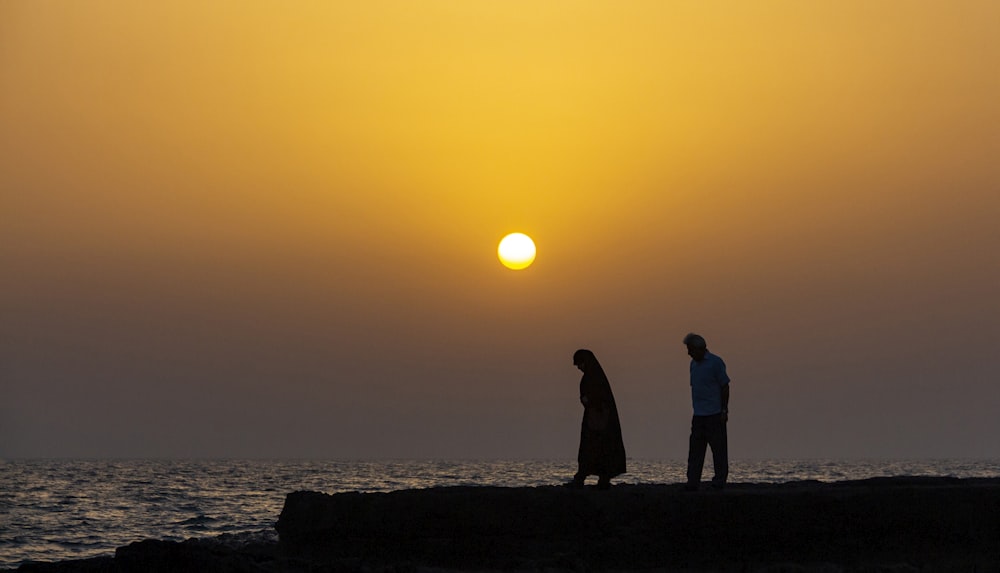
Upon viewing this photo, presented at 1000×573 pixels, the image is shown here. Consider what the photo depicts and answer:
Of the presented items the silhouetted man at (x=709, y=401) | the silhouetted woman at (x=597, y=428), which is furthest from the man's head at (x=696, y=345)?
the silhouetted woman at (x=597, y=428)

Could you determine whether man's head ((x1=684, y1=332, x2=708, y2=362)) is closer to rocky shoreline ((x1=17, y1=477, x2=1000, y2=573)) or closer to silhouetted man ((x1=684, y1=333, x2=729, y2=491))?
silhouetted man ((x1=684, y1=333, x2=729, y2=491))

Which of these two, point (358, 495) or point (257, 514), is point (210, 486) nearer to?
point (257, 514)

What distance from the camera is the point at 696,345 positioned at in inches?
479

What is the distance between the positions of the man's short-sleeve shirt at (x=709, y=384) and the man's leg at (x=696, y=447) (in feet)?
0.40

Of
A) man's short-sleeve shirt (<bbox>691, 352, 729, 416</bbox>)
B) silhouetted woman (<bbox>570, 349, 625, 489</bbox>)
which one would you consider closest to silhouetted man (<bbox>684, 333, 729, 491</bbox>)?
man's short-sleeve shirt (<bbox>691, 352, 729, 416</bbox>)

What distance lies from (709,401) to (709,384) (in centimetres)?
18

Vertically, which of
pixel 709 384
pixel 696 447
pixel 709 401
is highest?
pixel 709 384

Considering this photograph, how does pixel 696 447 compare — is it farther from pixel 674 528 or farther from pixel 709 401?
pixel 674 528

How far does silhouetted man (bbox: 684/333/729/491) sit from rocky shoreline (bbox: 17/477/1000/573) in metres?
0.88

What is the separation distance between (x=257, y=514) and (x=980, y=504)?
27915mm

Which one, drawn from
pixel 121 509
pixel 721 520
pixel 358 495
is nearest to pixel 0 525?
pixel 121 509

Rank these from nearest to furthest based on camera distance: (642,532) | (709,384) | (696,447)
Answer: (642,532)
(709,384)
(696,447)

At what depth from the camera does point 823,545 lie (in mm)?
11086

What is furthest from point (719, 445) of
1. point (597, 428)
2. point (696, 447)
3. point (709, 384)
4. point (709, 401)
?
point (597, 428)
